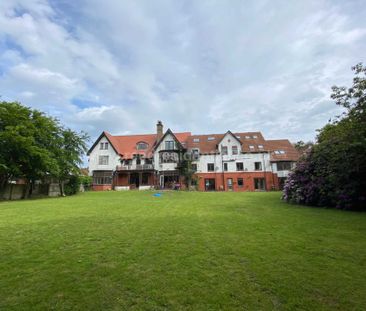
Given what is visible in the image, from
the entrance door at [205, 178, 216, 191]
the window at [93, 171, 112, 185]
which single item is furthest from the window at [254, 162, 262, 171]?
the window at [93, 171, 112, 185]

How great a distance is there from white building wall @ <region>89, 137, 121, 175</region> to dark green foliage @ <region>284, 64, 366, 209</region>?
1143 inches

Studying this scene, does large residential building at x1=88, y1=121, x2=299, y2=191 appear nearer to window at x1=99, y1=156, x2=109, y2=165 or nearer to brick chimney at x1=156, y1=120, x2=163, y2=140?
window at x1=99, y1=156, x2=109, y2=165

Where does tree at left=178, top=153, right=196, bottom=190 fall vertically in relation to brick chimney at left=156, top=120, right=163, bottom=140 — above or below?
below

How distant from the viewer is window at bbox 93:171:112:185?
122 ft

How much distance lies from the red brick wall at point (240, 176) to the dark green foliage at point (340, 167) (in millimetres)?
20247

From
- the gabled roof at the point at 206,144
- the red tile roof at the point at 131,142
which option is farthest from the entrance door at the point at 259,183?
the red tile roof at the point at 131,142

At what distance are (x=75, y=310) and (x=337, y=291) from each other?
3845 mm

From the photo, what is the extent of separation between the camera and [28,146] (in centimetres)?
1912

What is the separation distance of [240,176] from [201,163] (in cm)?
677

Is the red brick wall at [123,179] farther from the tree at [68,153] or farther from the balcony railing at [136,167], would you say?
the tree at [68,153]

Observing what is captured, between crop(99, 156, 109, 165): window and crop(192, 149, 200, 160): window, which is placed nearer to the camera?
crop(192, 149, 200, 160): window

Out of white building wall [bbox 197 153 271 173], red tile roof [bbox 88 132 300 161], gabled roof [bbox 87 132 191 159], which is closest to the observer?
white building wall [bbox 197 153 271 173]

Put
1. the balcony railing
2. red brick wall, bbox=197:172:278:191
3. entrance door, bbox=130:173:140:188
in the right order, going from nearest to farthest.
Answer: red brick wall, bbox=197:172:278:191
the balcony railing
entrance door, bbox=130:173:140:188

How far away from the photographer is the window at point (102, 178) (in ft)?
122
